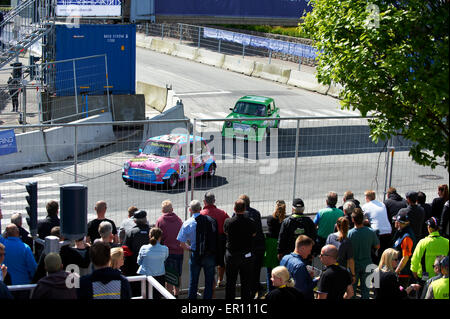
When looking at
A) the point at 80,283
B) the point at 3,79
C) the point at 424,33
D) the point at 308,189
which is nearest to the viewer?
the point at 80,283

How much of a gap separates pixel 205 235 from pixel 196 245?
0.23 metres

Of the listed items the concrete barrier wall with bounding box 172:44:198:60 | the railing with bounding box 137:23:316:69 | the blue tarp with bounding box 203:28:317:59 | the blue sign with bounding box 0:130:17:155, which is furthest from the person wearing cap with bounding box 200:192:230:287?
the concrete barrier wall with bounding box 172:44:198:60

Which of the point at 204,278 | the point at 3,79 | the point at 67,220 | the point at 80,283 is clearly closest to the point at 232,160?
the point at 204,278

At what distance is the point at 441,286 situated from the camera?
24.8ft

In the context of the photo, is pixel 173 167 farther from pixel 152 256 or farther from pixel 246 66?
pixel 246 66

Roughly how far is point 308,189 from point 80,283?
7.50 metres

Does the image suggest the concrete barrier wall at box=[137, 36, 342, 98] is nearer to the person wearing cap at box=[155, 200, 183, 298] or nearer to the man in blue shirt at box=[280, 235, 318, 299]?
the person wearing cap at box=[155, 200, 183, 298]

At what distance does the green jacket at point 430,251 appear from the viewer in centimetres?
941

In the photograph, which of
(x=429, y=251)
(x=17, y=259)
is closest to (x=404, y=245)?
(x=429, y=251)

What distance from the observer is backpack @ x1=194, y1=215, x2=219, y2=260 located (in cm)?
1016

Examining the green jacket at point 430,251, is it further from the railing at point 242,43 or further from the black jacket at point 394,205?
the railing at point 242,43

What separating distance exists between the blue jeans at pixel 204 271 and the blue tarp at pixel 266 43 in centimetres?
2872

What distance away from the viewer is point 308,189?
1372cm
